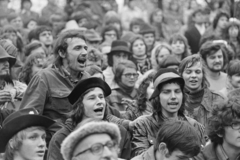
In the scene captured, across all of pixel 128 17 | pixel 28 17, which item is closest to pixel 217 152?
pixel 28 17

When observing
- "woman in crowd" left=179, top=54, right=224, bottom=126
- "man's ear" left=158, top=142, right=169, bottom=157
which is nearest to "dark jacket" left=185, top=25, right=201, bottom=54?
"woman in crowd" left=179, top=54, right=224, bottom=126

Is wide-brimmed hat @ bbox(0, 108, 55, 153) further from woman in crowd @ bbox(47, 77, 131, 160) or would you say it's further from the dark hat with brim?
the dark hat with brim

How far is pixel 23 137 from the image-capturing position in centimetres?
561

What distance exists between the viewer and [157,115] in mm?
7293

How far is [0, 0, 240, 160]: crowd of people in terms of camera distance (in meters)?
5.60

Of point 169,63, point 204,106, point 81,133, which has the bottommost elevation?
point 204,106

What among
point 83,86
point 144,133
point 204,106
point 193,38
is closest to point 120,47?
point 193,38

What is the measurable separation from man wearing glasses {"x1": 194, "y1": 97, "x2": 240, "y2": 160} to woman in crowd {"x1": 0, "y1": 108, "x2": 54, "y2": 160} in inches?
66.0

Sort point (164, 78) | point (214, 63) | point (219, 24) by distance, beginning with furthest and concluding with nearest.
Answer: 1. point (219, 24)
2. point (214, 63)
3. point (164, 78)

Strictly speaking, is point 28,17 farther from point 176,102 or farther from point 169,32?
point 176,102

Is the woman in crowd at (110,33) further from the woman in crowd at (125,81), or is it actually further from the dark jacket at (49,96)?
the dark jacket at (49,96)

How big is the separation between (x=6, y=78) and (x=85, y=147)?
3.64 metres

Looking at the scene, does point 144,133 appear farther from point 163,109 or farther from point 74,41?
point 74,41

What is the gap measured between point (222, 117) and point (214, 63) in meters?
3.66
